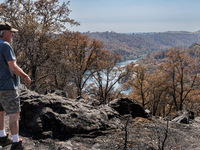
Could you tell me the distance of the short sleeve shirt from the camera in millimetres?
3182

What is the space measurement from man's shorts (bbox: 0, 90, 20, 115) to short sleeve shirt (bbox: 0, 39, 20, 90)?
0.40 ft

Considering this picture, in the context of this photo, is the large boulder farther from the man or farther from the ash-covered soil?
the man

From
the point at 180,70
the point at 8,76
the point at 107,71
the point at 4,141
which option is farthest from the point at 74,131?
the point at 180,70

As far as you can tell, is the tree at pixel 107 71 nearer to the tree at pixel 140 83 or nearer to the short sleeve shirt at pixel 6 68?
the tree at pixel 140 83

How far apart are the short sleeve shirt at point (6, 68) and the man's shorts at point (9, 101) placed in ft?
0.40

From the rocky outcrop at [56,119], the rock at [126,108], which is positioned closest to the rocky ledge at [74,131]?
the rocky outcrop at [56,119]

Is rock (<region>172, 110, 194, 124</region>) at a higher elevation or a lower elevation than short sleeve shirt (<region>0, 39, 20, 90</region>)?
lower

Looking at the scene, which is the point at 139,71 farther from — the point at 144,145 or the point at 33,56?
the point at 144,145

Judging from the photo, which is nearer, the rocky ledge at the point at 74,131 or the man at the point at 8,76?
the man at the point at 8,76

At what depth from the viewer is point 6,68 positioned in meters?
3.30

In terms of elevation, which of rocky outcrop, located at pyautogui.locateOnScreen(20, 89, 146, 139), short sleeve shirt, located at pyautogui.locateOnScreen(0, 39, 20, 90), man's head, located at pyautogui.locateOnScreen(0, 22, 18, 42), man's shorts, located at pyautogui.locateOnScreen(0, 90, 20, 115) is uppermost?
man's head, located at pyautogui.locateOnScreen(0, 22, 18, 42)

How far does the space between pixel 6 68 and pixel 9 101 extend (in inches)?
30.3

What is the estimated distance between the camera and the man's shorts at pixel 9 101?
3.31 m

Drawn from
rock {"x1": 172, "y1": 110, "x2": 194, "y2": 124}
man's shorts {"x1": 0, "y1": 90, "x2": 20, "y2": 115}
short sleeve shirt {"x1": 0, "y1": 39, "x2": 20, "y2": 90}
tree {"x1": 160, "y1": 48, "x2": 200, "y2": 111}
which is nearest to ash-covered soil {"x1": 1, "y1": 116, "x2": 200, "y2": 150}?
man's shorts {"x1": 0, "y1": 90, "x2": 20, "y2": 115}
